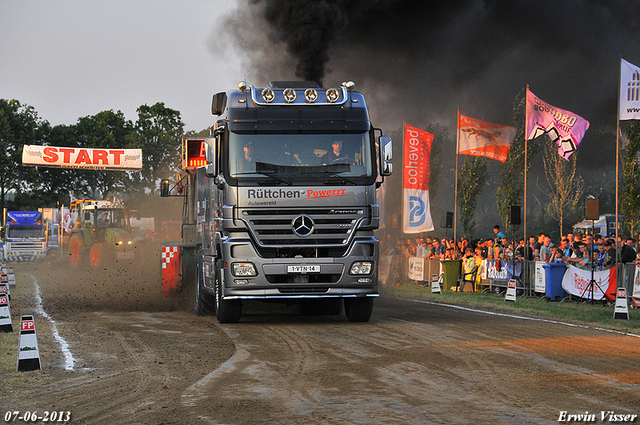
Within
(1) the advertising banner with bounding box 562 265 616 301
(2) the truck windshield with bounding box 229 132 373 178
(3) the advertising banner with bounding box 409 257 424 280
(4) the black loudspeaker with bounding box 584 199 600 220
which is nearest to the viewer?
(2) the truck windshield with bounding box 229 132 373 178

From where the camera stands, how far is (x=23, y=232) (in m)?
48.5

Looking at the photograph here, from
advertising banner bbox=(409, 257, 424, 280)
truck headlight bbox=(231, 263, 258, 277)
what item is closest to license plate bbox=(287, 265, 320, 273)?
truck headlight bbox=(231, 263, 258, 277)

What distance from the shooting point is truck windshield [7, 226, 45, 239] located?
159 feet

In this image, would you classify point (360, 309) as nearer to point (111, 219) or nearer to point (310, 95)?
point (310, 95)

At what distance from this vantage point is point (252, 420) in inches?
245

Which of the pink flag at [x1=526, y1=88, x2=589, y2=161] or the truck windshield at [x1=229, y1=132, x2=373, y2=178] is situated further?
the pink flag at [x1=526, y1=88, x2=589, y2=161]

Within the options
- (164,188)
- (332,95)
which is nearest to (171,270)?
(164,188)

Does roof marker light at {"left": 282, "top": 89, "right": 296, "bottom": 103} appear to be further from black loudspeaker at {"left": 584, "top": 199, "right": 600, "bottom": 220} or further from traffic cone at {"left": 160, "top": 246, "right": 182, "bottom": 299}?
Result: black loudspeaker at {"left": 584, "top": 199, "right": 600, "bottom": 220}

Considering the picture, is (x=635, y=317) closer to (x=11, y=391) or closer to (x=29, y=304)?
(x=11, y=391)

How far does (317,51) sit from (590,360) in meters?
13.2

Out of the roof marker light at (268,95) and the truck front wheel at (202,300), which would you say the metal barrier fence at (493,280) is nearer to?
the truck front wheel at (202,300)

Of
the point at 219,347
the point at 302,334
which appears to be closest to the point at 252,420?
the point at 219,347

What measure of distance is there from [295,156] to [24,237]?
132ft

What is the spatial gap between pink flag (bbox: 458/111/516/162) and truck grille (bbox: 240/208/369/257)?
14.7m
